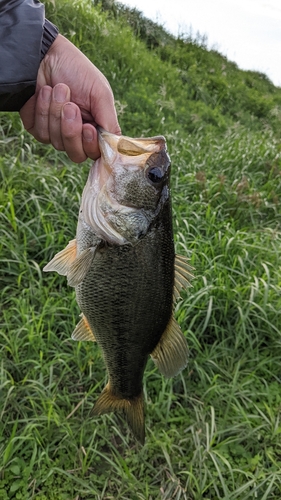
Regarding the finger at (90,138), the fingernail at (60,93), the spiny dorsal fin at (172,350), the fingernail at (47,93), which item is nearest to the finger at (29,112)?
the fingernail at (47,93)

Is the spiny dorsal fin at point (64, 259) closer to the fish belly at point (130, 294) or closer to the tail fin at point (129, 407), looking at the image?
the fish belly at point (130, 294)

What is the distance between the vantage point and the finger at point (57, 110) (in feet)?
5.05

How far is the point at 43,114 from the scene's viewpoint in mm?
1665

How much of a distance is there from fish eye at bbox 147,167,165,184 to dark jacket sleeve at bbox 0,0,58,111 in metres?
0.60

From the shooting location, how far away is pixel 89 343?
2.60m

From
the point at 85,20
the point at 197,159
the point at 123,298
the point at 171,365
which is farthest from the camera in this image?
the point at 85,20

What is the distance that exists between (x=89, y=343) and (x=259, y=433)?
1.15m

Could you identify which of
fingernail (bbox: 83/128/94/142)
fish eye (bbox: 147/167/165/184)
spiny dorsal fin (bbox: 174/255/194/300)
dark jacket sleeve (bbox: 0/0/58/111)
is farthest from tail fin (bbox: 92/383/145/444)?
dark jacket sleeve (bbox: 0/0/58/111)

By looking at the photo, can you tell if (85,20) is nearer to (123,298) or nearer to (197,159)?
(197,159)

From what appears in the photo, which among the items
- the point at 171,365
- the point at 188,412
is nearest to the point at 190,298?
the point at 188,412

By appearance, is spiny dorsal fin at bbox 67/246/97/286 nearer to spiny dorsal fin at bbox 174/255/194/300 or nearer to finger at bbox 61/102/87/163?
spiny dorsal fin at bbox 174/255/194/300

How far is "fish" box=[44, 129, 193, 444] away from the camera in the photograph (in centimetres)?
139

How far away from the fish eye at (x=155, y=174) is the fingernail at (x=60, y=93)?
47 centimetres

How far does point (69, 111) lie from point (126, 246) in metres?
0.56
